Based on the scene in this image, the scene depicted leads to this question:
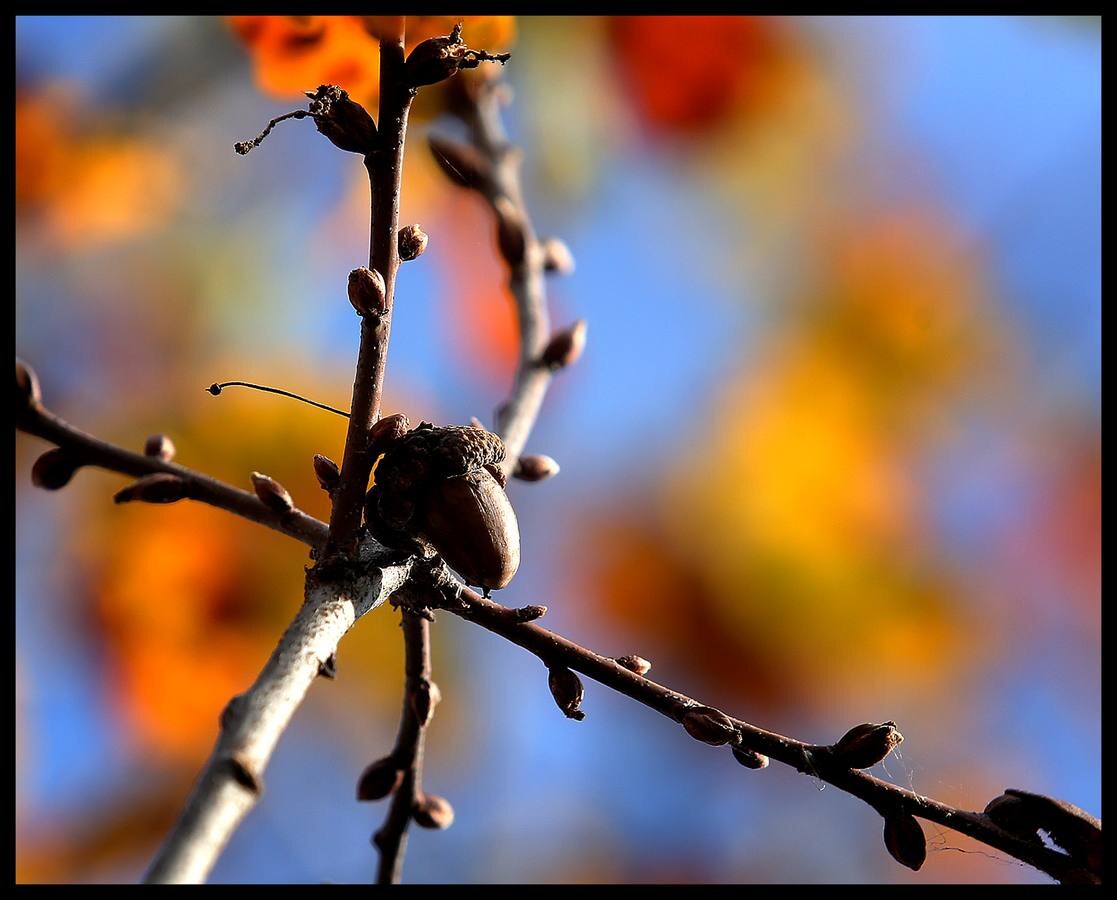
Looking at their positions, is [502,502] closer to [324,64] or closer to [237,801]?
[237,801]

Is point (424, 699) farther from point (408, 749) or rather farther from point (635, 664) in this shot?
point (635, 664)

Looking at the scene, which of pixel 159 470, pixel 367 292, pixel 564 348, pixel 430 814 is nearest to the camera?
pixel 367 292

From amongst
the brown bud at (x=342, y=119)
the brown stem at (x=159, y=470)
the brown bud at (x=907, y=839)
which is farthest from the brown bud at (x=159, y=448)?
the brown bud at (x=907, y=839)

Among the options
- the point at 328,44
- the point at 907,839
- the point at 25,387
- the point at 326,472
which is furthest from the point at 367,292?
the point at 328,44

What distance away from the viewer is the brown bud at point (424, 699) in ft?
2.21

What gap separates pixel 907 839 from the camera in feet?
1.85

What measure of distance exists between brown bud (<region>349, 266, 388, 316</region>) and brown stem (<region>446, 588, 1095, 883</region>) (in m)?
0.19

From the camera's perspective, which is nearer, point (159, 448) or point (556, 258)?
point (159, 448)

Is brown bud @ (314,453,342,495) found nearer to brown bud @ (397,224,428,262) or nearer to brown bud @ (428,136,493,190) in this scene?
brown bud @ (397,224,428,262)

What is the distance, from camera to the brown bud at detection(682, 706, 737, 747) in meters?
0.55

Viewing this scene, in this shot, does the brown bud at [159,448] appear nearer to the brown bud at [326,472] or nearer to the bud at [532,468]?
the brown bud at [326,472]

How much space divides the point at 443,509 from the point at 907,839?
13.4 inches

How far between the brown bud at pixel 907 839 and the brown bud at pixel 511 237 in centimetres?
67
